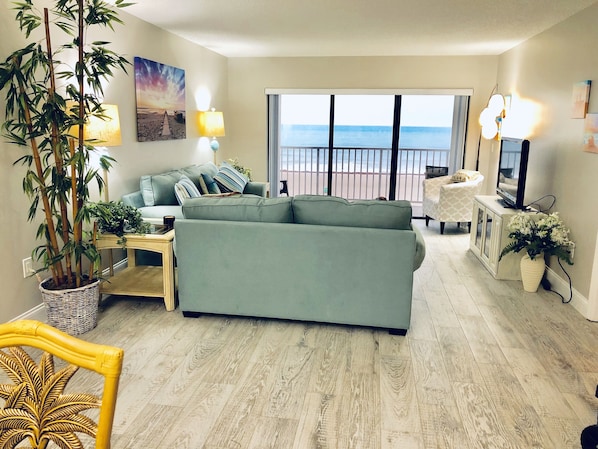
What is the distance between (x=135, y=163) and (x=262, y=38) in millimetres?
2123

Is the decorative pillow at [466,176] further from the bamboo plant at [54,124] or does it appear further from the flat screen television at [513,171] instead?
the bamboo plant at [54,124]

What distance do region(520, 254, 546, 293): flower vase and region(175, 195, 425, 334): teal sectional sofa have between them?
1.44 m

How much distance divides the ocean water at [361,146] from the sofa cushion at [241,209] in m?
4.48

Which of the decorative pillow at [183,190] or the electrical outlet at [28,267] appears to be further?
the decorative pillow at [183,190]

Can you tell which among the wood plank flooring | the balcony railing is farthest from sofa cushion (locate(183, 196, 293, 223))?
the balcony railing

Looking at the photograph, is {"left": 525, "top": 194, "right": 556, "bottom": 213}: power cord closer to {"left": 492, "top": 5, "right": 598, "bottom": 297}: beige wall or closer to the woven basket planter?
{"left": 492, "top": 5, "right": 598, "bottom": 297}: beige wall

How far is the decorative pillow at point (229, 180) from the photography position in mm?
5719

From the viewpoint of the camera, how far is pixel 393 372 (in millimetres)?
2758

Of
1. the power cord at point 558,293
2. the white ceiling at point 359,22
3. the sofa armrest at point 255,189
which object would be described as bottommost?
the power cord at point 558,293

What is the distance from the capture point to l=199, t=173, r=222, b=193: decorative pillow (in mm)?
5426

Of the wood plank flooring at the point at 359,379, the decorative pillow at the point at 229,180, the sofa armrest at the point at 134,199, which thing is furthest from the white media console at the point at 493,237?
the sofa armrest at the point at 134,199

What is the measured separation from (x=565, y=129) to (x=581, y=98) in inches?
17.0

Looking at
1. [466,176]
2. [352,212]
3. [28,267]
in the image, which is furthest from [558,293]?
[28,267]

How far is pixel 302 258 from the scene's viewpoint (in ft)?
10.4
